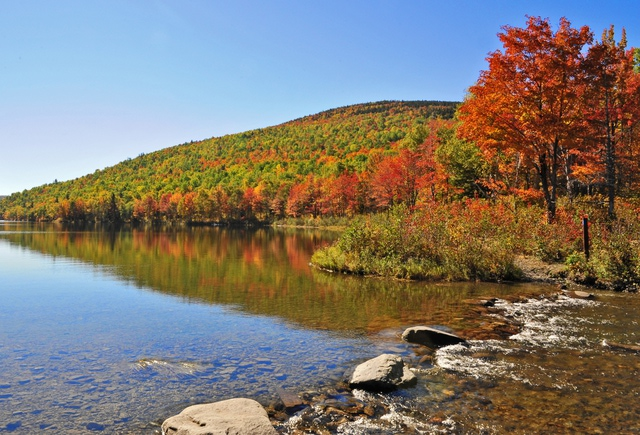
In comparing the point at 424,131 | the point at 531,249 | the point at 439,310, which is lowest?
the point at 439,310

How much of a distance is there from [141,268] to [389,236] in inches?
627

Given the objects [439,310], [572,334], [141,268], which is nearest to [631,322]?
[572,334]

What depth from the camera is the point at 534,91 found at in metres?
22.7

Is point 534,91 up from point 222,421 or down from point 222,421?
up

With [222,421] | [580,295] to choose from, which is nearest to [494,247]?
[580,295]

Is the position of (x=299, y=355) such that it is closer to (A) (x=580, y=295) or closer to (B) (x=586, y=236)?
(A) (x=580, y=295)

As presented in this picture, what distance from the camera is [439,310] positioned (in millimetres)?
14750

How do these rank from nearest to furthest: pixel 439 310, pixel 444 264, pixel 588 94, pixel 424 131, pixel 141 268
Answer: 1. pixel 439 310
2. pixel 444 264
3. pixel 588 94
4. pixel 141 268
5. pixel 424 131

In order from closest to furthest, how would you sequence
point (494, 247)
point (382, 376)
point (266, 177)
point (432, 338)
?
point (382, 376) → point (432, 338) → point (494, 247) → point (266, 177)

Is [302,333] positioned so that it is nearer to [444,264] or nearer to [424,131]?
[444,264]

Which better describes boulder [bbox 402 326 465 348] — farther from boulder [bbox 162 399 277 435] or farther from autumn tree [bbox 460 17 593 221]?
autumn tree [bbox 460 17 593 221]

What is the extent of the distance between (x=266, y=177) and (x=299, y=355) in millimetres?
125965

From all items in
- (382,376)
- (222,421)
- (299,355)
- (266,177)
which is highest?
(266,177)

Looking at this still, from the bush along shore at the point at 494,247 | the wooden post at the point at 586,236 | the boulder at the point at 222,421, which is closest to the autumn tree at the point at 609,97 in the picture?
the bush along shore at the point at 494,247
